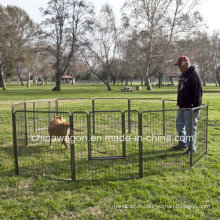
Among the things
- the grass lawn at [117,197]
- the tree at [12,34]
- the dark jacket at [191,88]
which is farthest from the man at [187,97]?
the tree at [12,34]

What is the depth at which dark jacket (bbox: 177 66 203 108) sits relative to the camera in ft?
18.1

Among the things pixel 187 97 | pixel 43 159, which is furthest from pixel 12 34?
pixel 187 97

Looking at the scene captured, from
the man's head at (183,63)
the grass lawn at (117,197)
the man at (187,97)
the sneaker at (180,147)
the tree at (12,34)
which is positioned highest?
the tree at (12,34)

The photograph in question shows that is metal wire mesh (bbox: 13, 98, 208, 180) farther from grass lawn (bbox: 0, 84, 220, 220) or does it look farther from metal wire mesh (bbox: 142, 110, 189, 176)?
grass lawn (bbox: 0, 84, 220, 220)

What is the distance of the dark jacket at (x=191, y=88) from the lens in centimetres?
551

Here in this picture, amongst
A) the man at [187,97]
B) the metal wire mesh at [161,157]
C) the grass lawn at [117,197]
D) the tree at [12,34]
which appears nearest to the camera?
the grass lawn at [117,197]

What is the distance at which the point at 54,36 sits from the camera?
38062mm

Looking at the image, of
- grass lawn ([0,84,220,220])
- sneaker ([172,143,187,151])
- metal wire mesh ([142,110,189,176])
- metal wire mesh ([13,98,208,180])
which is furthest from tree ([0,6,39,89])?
grass lawn ([0,84,220,220])

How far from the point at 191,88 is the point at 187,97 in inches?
9.7

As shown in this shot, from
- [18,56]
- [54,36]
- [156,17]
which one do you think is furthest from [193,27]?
[18,56]

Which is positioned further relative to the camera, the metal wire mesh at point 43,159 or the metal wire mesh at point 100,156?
the metal wire mesh at point 43,159

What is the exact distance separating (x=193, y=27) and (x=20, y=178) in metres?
35.5

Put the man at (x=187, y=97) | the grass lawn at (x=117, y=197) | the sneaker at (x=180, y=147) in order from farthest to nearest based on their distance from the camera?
the sneaker at (x=180, y=147)
the man at (x=187, y=97)
the grass lawn at (x=117, y=197)

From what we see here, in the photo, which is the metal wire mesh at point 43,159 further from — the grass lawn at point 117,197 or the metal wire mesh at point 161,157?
the metal wire mesh at point 161,157
